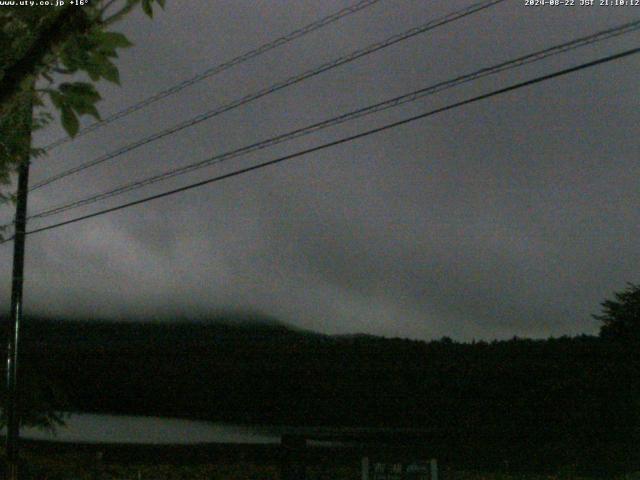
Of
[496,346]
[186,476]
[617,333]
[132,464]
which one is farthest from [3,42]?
[496,346]

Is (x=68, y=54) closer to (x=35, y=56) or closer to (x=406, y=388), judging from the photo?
(x=35, y=56)

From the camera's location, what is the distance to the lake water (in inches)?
1358

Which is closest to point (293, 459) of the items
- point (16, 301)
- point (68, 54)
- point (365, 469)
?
point (365, 469)

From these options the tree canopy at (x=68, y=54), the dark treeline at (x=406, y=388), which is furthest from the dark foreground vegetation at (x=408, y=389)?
the tree canopy at (x=68, y=54)

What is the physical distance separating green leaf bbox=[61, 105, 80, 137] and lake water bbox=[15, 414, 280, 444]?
96.0 ft

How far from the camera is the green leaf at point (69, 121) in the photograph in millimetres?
3113

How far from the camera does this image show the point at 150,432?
39.9 m

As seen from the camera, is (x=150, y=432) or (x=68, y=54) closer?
(x=68, y=54)

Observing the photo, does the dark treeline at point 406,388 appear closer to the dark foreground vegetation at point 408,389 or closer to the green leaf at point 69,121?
the dark foreground vegetation at point 408,389

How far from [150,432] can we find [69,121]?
127 ft

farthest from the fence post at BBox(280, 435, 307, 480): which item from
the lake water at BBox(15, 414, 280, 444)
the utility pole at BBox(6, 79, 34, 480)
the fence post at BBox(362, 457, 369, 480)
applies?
the lake water at BBox(15, 414, 280, 444)

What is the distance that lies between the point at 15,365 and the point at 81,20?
1580cm

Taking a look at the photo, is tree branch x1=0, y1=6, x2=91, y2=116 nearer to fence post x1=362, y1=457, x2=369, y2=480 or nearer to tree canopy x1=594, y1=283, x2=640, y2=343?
fence post x1=362, y1=457, x2=369, y2=480

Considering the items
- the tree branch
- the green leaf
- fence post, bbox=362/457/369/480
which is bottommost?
fence post, bbox=362/457/369/480
